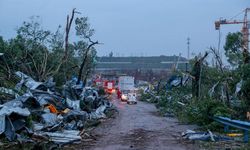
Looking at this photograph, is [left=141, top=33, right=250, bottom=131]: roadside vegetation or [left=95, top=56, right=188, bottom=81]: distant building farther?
[left=95, top=56, right=188, bottom=81]: distant building

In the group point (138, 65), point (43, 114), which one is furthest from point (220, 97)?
point (138, 65)

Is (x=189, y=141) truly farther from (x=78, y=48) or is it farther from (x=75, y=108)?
(x=78, y=48)

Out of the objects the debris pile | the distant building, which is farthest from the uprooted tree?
the distant building

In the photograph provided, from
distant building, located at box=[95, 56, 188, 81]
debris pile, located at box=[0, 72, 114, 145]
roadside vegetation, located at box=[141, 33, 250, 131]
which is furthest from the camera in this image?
distant building, located at box=[95, 56, 188, 81]

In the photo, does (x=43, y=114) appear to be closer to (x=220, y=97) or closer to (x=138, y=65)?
(x=220, y=97)

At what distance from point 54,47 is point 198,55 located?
12.2m

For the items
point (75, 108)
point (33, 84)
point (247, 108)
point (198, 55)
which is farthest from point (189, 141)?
point (198, 55)

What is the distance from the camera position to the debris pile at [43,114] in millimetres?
13102

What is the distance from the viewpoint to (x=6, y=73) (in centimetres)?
2477

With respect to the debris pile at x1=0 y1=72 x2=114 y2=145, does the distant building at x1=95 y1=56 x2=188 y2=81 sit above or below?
above

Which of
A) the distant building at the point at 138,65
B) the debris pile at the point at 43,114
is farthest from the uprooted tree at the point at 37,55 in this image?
the distant building at the point at 138,65

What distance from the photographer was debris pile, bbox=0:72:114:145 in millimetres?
13102

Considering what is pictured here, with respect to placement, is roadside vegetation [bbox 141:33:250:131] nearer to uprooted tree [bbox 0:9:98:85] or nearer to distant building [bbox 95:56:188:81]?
uprooted tree [bbox 0:9:98:85]

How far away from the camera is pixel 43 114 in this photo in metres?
17.0
